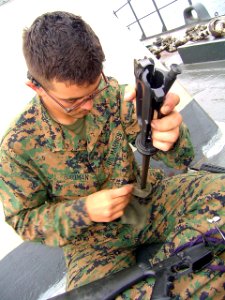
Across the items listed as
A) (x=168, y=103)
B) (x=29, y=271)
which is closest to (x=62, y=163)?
(x=168, y=103)

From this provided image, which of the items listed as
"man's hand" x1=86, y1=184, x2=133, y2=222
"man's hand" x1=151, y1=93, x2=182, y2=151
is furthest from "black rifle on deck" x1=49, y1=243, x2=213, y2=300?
"man's hand" x1=151, y1=93, x2=182, y2=151

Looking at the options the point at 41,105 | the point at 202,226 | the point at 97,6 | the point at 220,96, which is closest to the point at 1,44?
the point at 97,6

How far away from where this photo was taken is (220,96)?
351cm

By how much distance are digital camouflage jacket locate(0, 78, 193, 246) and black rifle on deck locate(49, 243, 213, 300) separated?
9.6 inches

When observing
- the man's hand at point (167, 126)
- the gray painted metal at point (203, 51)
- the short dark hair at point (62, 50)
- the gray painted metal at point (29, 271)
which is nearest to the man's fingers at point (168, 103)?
the man's hand at point (167, 126)

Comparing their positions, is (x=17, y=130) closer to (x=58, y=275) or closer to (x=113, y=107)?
(x=113, y=107)

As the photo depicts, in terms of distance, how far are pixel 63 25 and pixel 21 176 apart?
718 millimetres

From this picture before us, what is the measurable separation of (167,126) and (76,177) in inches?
28.1

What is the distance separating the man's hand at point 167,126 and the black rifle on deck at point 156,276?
552mm

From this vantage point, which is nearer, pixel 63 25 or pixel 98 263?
pixel 63 25

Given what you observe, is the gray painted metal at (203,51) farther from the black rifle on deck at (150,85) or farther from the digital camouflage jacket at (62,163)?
the black rifle on deck at (150,85)

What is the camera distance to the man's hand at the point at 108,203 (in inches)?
56.9

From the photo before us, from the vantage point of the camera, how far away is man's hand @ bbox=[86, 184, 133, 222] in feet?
4.75

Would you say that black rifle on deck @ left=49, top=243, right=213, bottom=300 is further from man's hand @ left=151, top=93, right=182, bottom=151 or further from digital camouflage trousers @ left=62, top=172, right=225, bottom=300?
man's hand @ left=151, top=93, right=182, bottom=151
